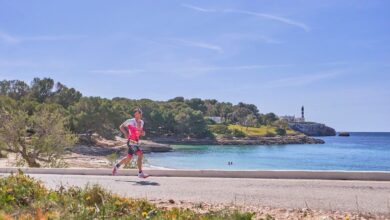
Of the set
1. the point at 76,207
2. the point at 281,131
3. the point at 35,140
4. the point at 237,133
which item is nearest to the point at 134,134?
the point at 76,207

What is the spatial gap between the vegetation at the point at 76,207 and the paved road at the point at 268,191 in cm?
196

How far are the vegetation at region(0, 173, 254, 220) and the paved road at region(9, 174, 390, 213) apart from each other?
196 centimetres

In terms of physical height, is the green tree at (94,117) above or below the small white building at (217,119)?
below

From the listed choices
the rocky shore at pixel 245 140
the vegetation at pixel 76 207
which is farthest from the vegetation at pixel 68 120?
the vegetation at pixel 76 207

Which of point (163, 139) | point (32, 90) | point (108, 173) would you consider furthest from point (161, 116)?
point (108, 173)

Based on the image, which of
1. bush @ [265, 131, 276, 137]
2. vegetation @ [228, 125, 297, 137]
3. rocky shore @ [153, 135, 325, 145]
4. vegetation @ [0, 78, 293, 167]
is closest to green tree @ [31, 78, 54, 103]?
vegetation @ [0, 78, 293, 167]

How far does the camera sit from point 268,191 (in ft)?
30.0

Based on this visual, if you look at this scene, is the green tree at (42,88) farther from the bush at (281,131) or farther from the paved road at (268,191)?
the paved road at (268,191)

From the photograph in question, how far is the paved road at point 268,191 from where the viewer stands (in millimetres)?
7773

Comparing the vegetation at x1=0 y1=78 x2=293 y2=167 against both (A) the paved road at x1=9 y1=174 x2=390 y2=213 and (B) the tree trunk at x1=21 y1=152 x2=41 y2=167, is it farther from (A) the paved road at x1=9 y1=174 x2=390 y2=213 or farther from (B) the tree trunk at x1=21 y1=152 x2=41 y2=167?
(A) the paved road at x1=9 y1=174 x2=390 y2=213

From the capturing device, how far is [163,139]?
130m

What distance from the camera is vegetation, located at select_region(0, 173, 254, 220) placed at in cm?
566

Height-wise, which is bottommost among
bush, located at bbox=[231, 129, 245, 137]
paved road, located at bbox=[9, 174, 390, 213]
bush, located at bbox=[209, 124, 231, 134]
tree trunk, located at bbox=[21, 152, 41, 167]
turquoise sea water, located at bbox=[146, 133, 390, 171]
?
turquoise sea water, located at bbox=[146, 133, 390, 171]

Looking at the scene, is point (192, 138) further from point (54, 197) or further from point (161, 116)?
point (54, 197)
